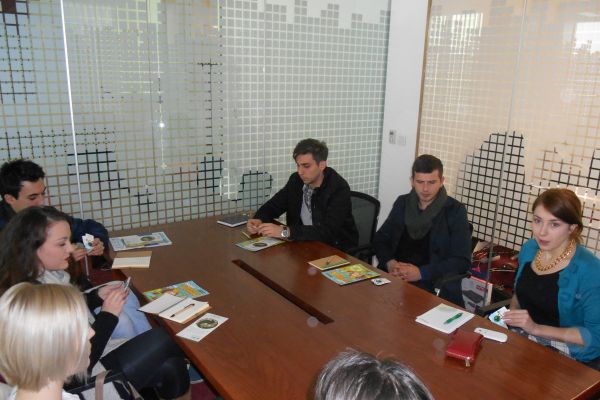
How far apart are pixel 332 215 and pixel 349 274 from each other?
78 centimetres

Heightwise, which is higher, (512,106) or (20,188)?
(512,106)

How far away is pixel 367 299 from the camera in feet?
7.58

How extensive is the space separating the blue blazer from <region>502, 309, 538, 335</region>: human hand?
0.20 m

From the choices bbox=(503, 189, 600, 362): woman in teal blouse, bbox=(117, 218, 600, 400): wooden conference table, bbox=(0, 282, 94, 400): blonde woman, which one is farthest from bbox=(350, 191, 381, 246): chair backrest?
bbox=(0, 282, 94, 400): blonde woman

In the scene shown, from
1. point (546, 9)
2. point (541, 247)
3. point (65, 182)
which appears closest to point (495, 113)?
point (546, 9)

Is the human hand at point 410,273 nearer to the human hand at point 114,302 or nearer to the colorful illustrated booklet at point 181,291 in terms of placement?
the colorful illustrated booklet at point 181,291

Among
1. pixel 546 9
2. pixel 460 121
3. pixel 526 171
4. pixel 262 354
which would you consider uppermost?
pixel 546 9

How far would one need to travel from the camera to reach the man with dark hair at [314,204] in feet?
10.5

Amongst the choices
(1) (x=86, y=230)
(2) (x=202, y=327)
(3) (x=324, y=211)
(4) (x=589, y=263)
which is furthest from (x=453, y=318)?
(1) (x=86, y=230)

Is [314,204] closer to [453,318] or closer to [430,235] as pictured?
[430,235]

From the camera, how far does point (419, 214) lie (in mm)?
3125

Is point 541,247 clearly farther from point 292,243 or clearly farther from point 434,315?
point 292,243

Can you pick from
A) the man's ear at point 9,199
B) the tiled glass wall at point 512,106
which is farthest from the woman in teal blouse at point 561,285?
the man's ear at point 9,199

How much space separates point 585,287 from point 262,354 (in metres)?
1.45
